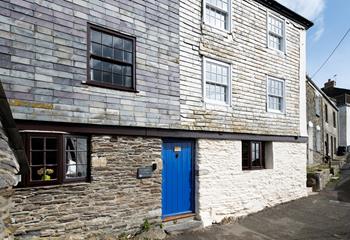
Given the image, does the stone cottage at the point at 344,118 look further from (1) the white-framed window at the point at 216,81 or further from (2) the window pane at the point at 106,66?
(2) the window pane at the point at 106,66

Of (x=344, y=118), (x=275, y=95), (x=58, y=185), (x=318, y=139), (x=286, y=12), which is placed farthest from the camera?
(x=344, y=118)

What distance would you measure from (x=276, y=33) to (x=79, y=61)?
9289mm

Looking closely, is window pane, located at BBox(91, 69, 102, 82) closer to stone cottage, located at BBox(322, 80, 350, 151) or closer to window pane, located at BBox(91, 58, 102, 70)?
window pane, located at BBox(91, 58, 102, 70)

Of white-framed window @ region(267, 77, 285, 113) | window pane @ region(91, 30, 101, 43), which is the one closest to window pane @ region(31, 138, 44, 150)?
window pane @ region(91, 30, 101, 43)

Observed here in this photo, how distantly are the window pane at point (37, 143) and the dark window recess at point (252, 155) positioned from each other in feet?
24.4

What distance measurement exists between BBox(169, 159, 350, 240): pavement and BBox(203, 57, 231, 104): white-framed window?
13.6 ft

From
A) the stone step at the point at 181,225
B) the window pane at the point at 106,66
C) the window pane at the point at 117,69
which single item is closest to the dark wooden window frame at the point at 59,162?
the window pane at the point at 106,66

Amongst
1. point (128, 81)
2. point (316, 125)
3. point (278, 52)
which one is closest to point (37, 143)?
point (128, 81)

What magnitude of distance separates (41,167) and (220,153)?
5.76m

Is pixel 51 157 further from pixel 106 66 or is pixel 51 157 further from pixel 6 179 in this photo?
pixel 106 66

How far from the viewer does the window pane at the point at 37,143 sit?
6438 millimetres

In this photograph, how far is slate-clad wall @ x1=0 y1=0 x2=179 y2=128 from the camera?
6.19 metres

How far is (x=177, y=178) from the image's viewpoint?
362 inches

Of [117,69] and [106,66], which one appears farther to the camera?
[117,69]
